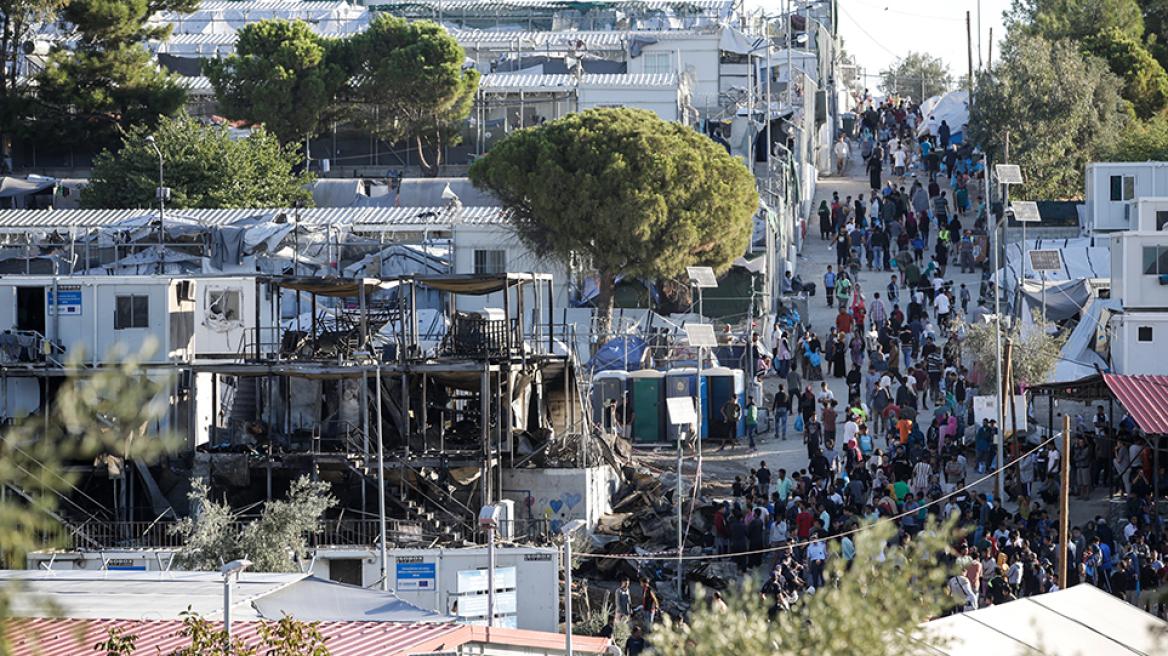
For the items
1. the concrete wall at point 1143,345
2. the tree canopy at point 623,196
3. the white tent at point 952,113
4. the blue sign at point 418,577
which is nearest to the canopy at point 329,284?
the blue sign at point 418,577

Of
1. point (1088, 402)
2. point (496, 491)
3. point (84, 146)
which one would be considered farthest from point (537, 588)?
point (84, 146)

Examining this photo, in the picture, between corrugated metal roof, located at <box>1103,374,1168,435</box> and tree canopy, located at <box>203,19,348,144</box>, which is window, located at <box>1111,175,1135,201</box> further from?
tree canopy, located at <box>203,19,348,144</box>

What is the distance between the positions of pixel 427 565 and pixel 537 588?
5.88 ft

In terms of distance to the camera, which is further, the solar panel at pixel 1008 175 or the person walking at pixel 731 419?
the person walking at pixel 731 419

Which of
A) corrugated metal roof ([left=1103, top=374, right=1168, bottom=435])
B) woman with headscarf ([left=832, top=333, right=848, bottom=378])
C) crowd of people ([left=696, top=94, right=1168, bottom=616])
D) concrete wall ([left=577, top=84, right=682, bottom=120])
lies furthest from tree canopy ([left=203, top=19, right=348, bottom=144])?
corrugated metal roof ([left=1103, top=374, right=1168, bottom=435])

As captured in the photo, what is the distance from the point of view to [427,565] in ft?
75.8

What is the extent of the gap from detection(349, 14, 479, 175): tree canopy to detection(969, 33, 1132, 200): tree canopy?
19.2 metres

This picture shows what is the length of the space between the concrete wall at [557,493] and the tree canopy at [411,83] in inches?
1193

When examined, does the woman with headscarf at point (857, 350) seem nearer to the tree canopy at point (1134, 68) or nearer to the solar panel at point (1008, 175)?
the solar panel at point (1008, 175)

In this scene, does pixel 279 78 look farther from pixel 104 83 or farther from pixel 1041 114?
pixel 1041 114

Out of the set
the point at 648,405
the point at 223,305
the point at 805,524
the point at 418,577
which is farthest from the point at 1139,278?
the point at 223,305

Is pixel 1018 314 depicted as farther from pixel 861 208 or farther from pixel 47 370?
pixel 47 370

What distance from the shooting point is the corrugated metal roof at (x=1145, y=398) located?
77.4 ft

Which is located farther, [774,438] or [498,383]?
[774,438]
